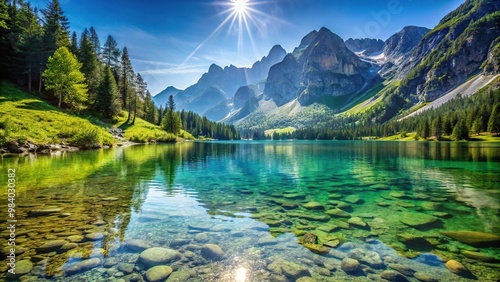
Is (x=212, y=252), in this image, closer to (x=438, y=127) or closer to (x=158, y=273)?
(x=158, y=273)

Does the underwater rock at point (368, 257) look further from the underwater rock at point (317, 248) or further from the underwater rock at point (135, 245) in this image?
Answer: the underwater rock at point (135, 245)

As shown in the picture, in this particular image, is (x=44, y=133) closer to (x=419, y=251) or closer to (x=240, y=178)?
(x=240, y=178)

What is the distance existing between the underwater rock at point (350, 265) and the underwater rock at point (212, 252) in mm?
4457

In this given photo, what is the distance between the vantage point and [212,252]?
9.45 m

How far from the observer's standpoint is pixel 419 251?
984cm

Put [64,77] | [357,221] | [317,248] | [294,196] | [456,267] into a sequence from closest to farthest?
[456,267], [317,248], [357,221], [294,196], [64,77]

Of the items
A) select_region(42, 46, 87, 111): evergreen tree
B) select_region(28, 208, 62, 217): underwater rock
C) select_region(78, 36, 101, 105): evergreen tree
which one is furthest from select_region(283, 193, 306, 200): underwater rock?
select_region(78, 36, 101, 105): evergreen tree

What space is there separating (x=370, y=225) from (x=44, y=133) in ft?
184

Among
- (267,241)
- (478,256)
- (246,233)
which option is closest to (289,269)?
(267,241)

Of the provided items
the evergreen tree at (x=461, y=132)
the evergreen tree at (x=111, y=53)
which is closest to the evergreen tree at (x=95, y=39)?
the evergreen tree at (x=111, y=53)

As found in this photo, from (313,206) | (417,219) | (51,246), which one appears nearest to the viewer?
(51,246)

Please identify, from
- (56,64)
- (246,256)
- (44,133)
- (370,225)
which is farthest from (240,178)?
(56,64)

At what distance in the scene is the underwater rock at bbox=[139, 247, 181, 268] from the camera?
27.9 ft

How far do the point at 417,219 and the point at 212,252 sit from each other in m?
11.9
